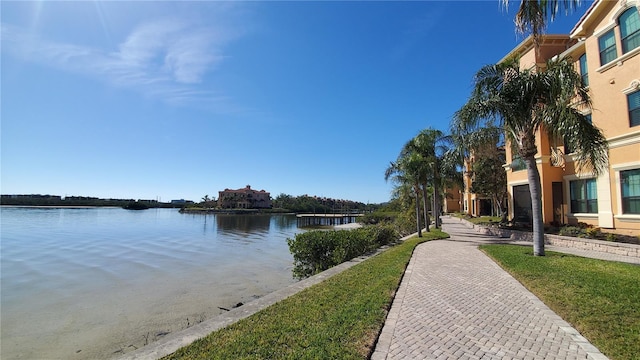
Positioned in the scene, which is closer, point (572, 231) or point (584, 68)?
point (572, 231)

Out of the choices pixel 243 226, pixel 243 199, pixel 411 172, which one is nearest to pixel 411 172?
pixel 411 172

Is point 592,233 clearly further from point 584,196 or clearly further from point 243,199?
point 243,199

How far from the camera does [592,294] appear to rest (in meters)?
6.00

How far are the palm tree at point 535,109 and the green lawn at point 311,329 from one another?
7.15 metres

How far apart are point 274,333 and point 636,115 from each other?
16.7 metres

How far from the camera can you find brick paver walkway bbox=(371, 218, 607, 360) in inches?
156

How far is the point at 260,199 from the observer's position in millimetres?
116375

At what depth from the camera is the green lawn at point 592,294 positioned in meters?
4.24

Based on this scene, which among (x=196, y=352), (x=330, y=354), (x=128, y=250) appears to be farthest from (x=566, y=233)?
(x=128, y=250)

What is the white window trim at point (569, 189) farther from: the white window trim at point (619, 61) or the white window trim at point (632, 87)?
the white window trim at point (619, 61)

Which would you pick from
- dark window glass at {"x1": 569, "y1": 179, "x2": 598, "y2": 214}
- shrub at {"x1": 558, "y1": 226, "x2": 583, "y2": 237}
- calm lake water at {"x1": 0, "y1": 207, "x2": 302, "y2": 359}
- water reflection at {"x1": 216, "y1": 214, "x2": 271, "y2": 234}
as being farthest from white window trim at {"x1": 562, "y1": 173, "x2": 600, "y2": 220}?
water reflection at {"x1": 216, "y1": 214, "x2": 271, "y2": 234}

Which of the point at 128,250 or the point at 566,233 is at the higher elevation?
the point at 566,233

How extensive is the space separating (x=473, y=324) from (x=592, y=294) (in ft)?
9.69

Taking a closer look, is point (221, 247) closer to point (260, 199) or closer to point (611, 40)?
point (611, 40)
